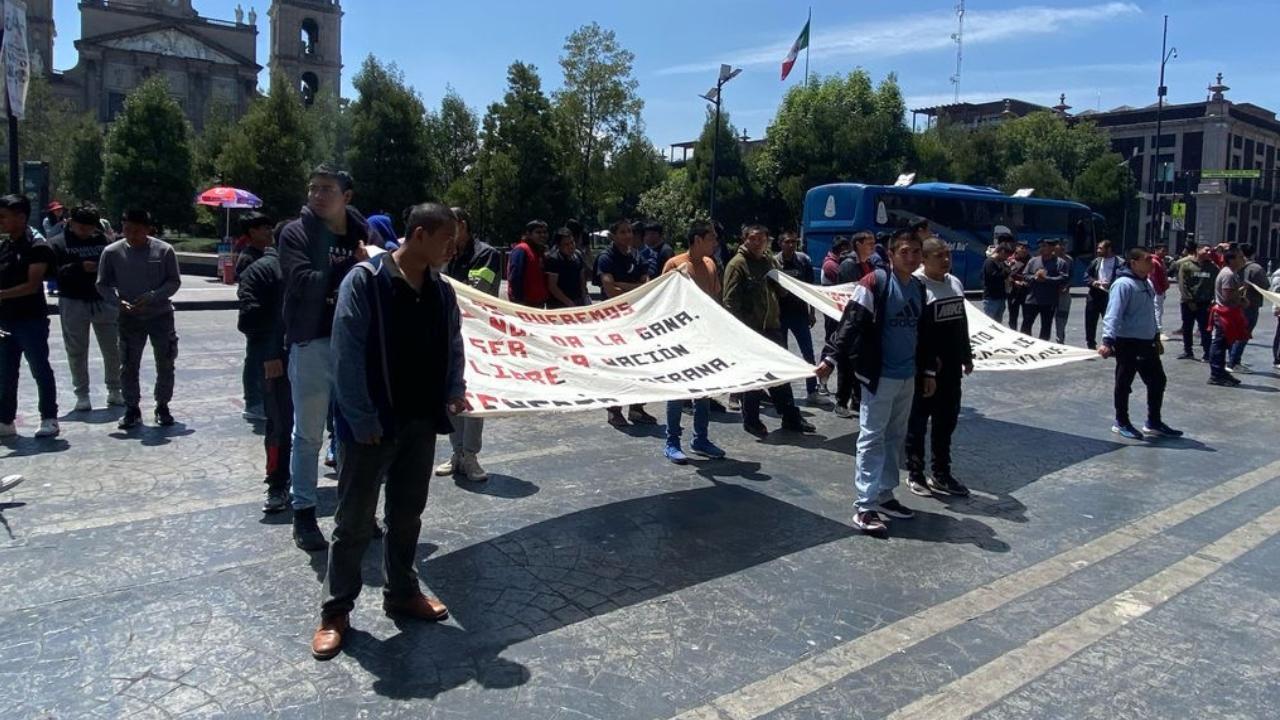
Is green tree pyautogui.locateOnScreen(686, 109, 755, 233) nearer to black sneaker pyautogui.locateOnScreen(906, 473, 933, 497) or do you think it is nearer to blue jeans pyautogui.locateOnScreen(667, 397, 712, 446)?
blue jeans pyautogui.locateOnScreen(667, 397, 712, 446)

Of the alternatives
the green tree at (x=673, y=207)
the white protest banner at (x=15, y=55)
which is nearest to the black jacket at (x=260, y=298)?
the white protest banner at (x=15, y=55)

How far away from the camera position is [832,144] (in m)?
48.8

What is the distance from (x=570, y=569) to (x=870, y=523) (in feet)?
6.29

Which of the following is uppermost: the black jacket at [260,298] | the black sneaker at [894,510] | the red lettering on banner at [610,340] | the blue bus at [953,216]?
the blue bus at [953,216]

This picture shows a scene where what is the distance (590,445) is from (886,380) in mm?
2884

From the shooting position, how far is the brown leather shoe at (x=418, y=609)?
4.27m

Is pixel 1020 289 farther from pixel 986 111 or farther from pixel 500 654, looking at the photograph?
pixel 986 111

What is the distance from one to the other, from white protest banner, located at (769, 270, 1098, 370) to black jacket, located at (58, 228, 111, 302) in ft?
20.1

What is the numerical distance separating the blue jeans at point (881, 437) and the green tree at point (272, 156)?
33.1 meters

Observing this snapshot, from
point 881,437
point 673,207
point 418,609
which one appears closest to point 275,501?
point 418,609

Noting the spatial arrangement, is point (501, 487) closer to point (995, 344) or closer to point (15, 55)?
point (995, 344)

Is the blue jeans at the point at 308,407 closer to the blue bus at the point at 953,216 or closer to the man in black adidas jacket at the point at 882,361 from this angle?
the man in black adidas jacket at the point at 882,361

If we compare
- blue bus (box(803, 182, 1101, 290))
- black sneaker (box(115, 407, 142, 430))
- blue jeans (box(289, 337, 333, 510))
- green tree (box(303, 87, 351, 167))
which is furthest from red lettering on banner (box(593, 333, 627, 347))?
green tree (box(303, 87, 351, 167))

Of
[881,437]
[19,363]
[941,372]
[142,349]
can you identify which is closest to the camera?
[881,437]
